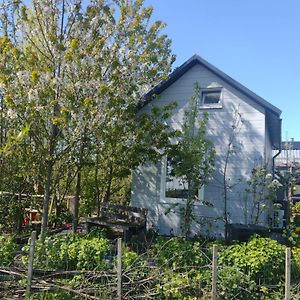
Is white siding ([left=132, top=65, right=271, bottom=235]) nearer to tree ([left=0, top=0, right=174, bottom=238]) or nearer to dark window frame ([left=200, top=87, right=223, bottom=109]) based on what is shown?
dark window frame ([left=200, top=87, right=223, bottom=109])

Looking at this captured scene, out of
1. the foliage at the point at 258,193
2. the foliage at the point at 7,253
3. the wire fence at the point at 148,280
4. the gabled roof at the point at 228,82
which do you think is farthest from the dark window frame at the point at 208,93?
the foliage at the point at 7,253

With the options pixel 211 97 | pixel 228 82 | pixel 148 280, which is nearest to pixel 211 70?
pixel 228 82

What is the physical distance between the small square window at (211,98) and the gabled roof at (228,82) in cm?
53

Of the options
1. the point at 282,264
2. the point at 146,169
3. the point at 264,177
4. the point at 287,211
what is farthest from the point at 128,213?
the point at 282,264

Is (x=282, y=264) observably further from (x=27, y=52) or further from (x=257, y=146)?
(x=27, y=52)

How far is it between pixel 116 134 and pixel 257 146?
407cm

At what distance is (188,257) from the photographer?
695 cm

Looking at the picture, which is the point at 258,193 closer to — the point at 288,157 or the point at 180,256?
the point at 180,256

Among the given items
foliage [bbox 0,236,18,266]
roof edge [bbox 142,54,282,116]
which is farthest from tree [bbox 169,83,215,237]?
foliage [bbox 0,236,18,266]

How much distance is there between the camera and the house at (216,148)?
11.6 m

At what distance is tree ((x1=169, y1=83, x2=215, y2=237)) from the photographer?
34.7 feet

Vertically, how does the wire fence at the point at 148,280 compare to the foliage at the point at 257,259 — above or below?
below

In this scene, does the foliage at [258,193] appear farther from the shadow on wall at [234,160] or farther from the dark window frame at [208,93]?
the dark window frame at [208,93]

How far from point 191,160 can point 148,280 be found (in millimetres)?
4566
